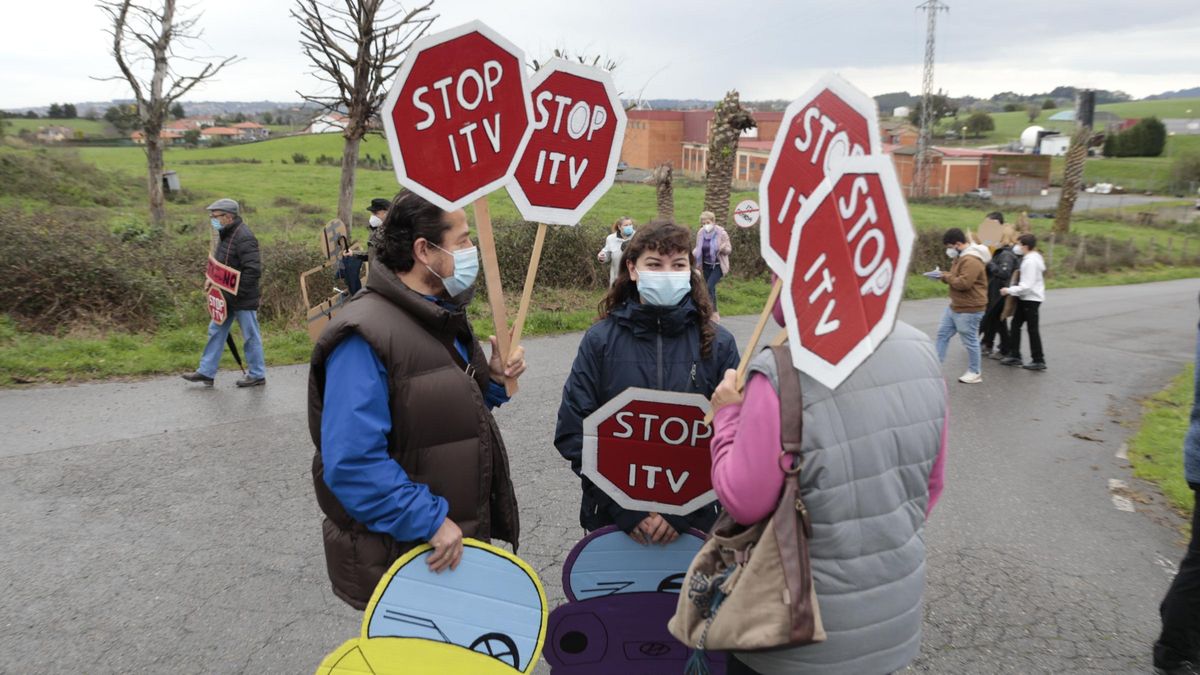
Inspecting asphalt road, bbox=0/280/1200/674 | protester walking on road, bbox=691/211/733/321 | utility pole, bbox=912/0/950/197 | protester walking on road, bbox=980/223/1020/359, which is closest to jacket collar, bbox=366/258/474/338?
asphalt road, bbox=0/280/1200/674

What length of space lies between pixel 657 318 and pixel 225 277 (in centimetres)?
591

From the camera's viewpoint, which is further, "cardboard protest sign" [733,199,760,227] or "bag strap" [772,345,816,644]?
"cardboard protest sign" [733,199,760,227]

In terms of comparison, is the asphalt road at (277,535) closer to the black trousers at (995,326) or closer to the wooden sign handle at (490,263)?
the wooden sign handle at (490,263)

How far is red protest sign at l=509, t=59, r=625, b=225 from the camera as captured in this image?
2.66 metres

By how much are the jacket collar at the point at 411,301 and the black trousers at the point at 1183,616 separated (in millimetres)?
3027

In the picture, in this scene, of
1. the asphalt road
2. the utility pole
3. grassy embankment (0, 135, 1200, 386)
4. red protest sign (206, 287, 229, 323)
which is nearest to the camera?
the asphalt road

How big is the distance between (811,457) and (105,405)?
23.3 ft

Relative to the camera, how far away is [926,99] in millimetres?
54250

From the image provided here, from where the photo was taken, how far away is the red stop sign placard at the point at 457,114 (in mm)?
2312

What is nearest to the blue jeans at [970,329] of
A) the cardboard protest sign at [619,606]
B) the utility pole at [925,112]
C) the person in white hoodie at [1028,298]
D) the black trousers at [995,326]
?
the person in white hoodie at [1028,298]

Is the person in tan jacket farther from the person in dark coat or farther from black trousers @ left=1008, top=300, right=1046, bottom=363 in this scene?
the person in dark coat

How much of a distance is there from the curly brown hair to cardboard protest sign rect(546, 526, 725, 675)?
2.46 ft

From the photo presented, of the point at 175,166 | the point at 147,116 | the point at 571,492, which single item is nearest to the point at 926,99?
the point at 175,166

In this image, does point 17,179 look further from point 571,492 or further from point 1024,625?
point 1024,625
